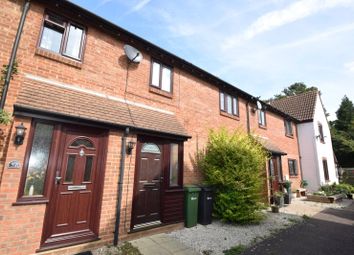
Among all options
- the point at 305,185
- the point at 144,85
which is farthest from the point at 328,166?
the point at 144,85

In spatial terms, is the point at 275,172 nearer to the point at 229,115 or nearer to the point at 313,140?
the point at 229,115

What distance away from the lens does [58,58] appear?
18.1 ft

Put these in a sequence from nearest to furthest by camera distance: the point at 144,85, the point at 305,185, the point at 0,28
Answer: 1. the point at 0,28
2. the point at 144,85
3. the point at 305,185

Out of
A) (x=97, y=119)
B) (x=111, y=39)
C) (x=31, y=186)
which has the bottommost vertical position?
(x=31, y=186)

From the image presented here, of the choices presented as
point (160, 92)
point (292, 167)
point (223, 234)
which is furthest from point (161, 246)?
point (292, 167)

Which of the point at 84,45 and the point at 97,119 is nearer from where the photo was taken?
the point at 97,119

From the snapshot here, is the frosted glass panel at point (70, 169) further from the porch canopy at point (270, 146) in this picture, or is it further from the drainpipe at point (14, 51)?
the porch canopy at point (270, 146)

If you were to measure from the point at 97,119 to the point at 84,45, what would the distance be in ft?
8.08

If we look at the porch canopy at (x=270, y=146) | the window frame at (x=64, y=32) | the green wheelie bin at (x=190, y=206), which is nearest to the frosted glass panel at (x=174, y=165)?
the green wheelie bin at (x=190, y=206)

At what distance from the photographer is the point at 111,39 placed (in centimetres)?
675

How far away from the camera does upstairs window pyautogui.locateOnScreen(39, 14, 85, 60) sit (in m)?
5.54

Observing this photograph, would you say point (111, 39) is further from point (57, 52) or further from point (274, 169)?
point (274, 169)

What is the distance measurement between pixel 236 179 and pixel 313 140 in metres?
13.6

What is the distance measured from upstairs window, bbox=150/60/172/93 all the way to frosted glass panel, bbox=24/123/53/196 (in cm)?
397
